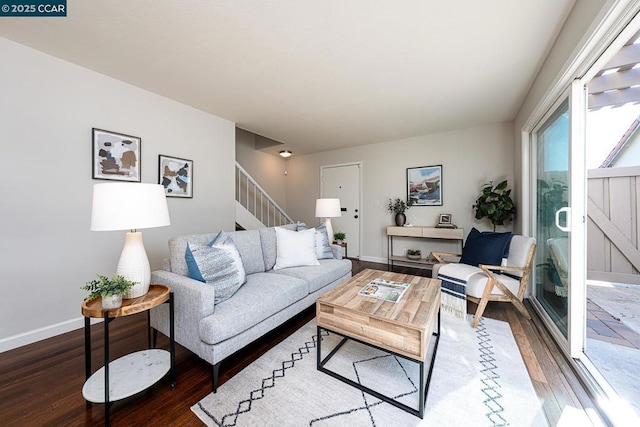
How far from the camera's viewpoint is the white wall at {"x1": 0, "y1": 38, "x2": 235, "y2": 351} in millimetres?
1902

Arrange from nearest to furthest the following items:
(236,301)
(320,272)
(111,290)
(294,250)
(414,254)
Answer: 1. (111,290)
2. (236,301)
3. (320,272)
4. (294,250)
5. (414,254)

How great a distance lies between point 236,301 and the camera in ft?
5.27

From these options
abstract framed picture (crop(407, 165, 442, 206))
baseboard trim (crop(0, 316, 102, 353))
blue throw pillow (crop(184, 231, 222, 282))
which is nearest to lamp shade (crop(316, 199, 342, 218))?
abstract framed picture (crop(407, 165, 442, 206))

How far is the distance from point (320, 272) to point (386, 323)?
1.10 m

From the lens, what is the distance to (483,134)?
379cm

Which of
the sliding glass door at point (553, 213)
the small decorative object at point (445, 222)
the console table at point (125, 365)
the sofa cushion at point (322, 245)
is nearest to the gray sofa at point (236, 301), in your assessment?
the console table at point (125, 365)

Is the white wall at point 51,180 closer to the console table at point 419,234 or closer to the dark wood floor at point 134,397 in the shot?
the dark wood floor at point 134,397

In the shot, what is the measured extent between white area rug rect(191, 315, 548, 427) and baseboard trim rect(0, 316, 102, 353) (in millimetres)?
1847

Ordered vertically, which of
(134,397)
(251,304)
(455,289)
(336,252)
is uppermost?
(336,252)

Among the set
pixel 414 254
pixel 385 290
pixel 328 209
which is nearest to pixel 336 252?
pixel 328 209

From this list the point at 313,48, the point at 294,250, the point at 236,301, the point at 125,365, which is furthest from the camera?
the point at 294,250

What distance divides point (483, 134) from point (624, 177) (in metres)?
1.63

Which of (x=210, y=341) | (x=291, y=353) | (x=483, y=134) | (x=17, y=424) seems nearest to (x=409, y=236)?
(x=483, y=134)

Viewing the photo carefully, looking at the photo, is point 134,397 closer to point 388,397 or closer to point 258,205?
point 388,397
